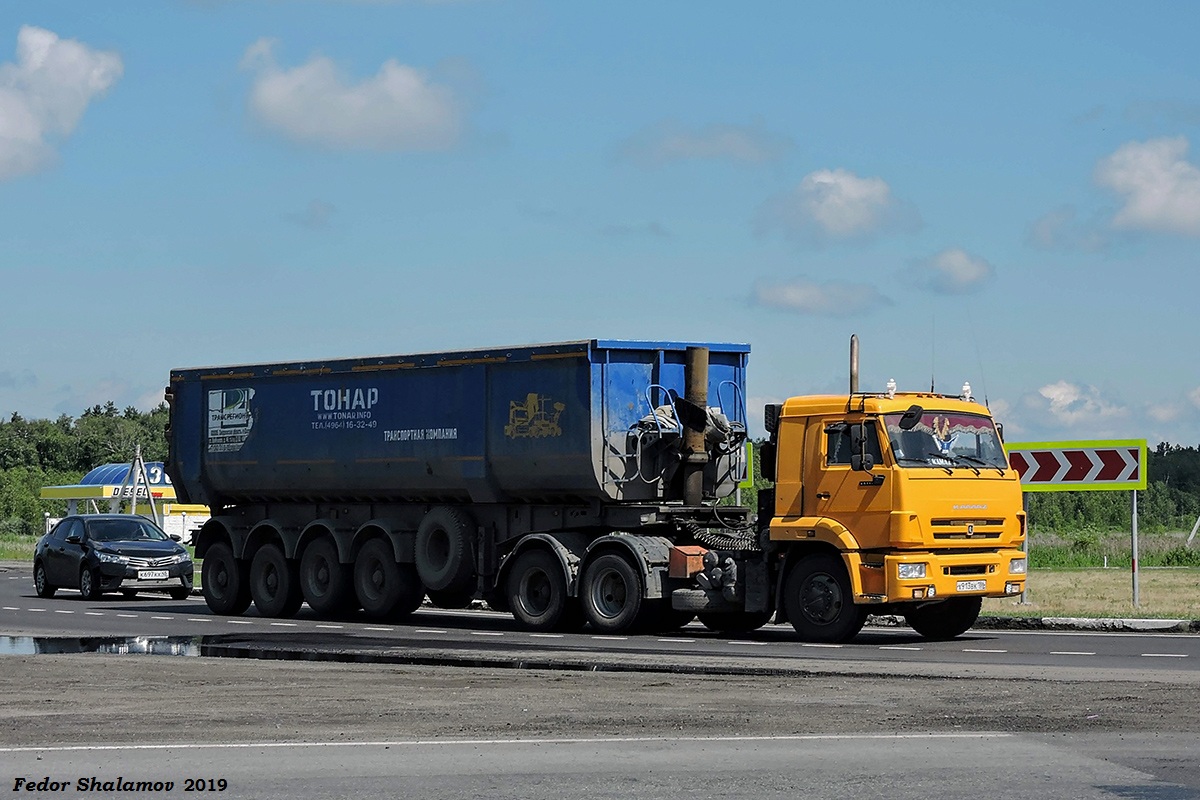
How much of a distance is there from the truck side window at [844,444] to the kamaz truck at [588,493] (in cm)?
3

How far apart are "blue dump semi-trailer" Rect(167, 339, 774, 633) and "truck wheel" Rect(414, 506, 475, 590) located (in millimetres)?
25

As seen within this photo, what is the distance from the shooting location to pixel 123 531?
3262cm

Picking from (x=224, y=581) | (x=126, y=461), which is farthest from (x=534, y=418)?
(x=126, y=461)

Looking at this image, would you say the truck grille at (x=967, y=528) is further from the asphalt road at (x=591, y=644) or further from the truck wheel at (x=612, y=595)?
the truck wheel at (x=612, y=595)

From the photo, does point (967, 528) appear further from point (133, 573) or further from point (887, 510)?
point (133, 573)

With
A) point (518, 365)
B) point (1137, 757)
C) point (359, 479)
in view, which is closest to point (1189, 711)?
point (1137, 757)

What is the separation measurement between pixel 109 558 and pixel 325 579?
22.2ft

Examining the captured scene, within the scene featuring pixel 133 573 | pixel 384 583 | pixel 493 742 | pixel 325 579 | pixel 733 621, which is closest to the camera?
pixel 493 742

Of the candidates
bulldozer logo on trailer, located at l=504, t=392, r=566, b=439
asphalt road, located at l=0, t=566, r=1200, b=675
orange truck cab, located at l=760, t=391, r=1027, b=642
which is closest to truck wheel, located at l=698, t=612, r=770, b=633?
asphalt road, located at l=0, t=566, r=1200, b=675

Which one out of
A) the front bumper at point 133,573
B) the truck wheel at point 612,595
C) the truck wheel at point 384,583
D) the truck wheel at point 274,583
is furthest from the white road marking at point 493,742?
the front bumper at point 133,573

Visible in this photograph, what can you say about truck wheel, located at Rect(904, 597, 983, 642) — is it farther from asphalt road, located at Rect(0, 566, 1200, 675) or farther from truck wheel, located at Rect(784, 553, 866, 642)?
truck wheel, located at Rect(784, 553, 866, 642)

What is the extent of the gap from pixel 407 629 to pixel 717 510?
4564mm

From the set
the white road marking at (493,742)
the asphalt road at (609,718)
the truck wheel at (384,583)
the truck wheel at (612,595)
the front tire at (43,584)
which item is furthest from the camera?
the front tire at (43,584)

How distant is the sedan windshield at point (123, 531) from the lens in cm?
3222
